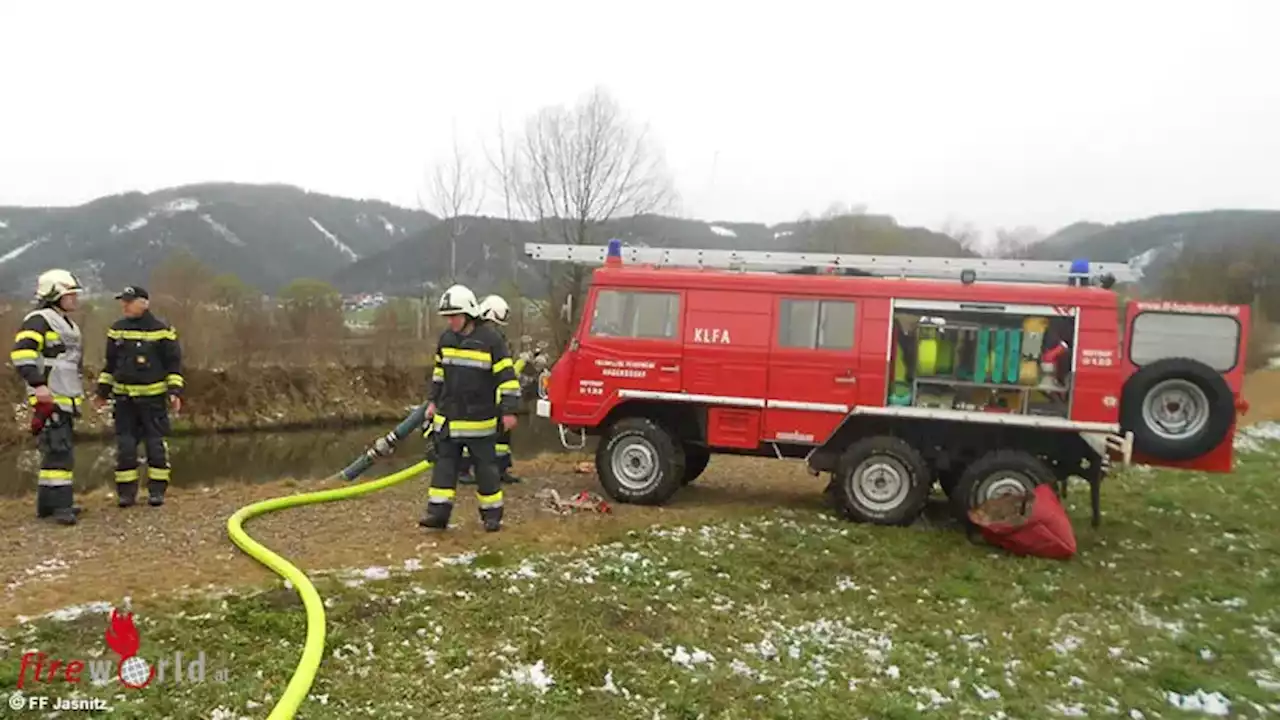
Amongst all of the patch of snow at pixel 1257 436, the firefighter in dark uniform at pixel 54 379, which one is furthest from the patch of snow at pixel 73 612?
the patch of snow at pixel 1257 436

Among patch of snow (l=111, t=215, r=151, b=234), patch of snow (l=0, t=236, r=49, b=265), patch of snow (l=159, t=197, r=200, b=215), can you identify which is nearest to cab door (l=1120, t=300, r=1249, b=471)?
patch of snow (l=0, t=236, r=49, b=265)

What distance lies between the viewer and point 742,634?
5.30 meters

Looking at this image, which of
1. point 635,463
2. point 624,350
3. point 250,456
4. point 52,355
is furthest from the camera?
point 250,456

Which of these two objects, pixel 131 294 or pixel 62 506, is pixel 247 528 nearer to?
pixel 62 506

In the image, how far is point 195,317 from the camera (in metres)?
27.4

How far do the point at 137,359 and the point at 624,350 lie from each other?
4.34m

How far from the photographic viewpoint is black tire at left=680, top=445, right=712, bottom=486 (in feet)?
30.3

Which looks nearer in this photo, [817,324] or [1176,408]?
[1176,408]

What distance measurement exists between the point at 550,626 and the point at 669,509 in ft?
11.7

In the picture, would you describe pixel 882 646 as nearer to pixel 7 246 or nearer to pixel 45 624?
pixel 45 624

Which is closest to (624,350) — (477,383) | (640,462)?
(640,462)

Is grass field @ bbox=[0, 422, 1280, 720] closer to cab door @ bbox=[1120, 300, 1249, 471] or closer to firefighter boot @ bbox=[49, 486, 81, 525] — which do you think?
cab door @ bbox=[1120, 300, 1249, 471]

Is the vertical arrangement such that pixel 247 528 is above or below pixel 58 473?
below

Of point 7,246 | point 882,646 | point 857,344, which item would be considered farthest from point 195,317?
point 7,246
